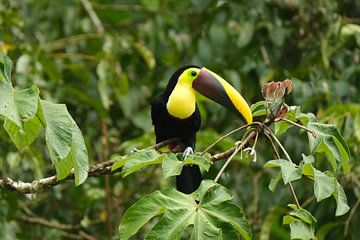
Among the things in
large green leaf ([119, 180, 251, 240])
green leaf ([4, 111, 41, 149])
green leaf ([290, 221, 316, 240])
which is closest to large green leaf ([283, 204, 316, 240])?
green leaf ([290, 221, 316, 240])

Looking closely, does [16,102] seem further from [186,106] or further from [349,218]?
[349,218]

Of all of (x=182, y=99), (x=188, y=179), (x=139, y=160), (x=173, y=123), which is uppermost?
(x=139, y=160)

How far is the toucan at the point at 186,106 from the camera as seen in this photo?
2678mm

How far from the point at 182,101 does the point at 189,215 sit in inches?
47.3

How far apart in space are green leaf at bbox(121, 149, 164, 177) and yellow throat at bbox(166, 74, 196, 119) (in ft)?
3.18

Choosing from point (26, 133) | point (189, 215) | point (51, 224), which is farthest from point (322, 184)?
point (51, 224)

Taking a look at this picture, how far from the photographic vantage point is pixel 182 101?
288 centimetres

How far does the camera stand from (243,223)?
1733 millimetres

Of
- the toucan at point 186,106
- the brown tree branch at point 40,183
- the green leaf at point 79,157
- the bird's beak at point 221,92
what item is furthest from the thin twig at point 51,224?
the green leaf at point 79,157

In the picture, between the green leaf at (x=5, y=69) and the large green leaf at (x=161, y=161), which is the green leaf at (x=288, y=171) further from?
the green leaf at (x=5, y=69)

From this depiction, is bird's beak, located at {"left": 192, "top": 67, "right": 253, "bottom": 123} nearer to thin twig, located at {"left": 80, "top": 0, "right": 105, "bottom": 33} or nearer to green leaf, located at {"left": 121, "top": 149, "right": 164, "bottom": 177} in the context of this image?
green leaf, located at {"left": 121, "top": 149, "right": 164, "bottom": 177}

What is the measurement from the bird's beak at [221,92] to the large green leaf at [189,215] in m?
0.65

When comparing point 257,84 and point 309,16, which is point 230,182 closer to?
point 257,84

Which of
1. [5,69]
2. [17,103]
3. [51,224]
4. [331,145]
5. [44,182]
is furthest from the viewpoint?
[51,224]
